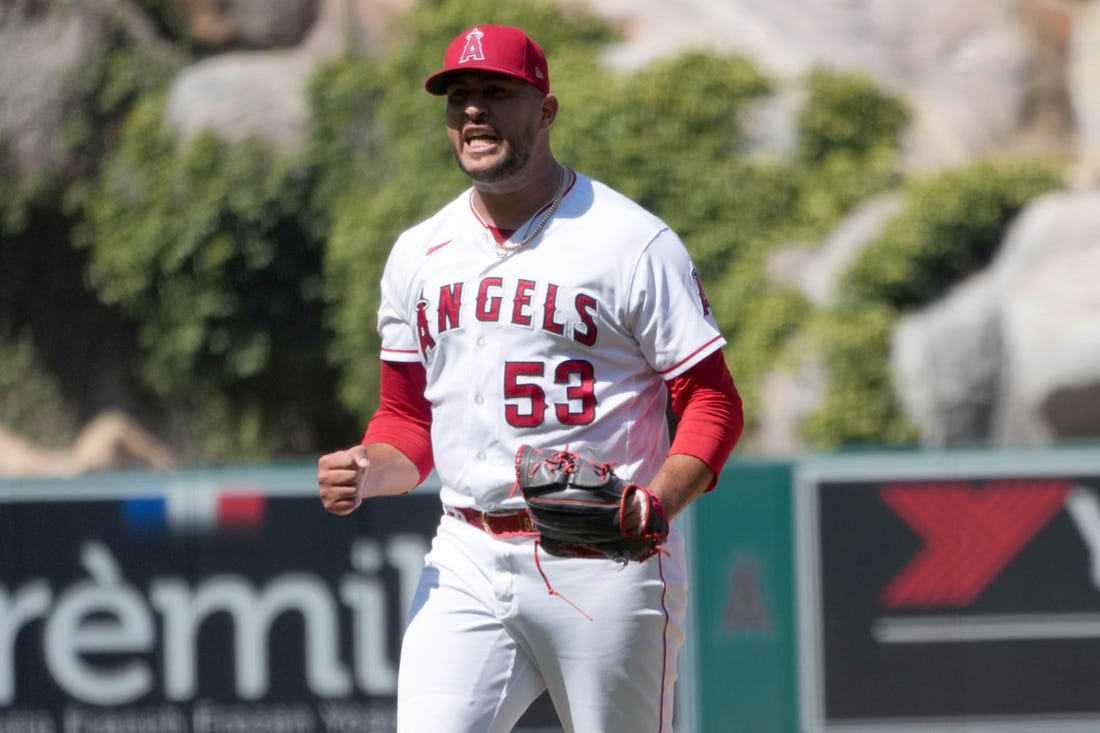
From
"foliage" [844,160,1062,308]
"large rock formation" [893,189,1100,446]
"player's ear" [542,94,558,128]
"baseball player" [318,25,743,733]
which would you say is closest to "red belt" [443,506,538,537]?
"baseball player" [318,25,743,733]

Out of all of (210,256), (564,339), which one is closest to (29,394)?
(210,256)

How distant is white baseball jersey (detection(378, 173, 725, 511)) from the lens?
118 inches

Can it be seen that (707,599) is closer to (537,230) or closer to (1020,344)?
(537,230)

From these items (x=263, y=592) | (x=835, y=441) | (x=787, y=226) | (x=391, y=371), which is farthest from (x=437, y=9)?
(x=391, y=371)

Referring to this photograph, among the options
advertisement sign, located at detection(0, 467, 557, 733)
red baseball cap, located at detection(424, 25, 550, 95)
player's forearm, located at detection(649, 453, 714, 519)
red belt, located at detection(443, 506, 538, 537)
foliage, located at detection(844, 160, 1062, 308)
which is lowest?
advertisement sign, located at detection(0, 467, 557, 733)

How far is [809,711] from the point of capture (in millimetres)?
6125

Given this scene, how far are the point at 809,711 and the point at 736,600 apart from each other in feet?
1.65

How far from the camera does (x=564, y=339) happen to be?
118 inches

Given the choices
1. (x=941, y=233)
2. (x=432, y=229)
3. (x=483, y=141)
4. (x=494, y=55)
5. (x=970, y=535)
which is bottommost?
(x=970, y=535)

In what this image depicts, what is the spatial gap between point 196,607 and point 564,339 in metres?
3.51

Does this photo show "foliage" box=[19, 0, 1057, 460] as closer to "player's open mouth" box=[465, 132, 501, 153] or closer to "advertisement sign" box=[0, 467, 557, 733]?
"advertisement sign" box=[0, 467, 557, 733]

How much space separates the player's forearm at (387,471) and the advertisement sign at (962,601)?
10.3 ft

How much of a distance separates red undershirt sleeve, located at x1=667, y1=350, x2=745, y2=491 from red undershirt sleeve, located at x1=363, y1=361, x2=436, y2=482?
22.9 inches

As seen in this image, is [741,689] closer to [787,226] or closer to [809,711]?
[809,711]
